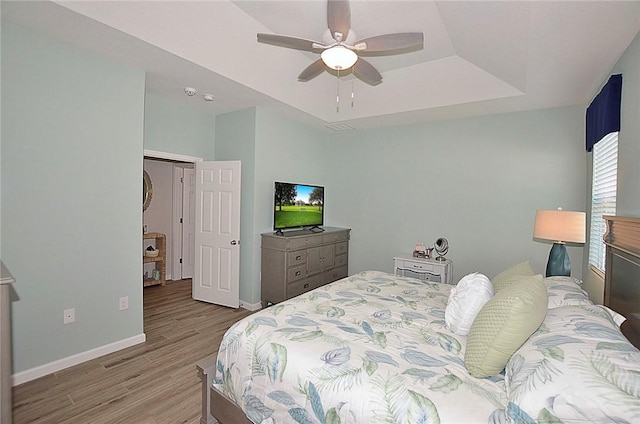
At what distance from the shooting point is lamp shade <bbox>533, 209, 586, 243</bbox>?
2.61 meters

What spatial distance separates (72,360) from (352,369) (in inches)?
101

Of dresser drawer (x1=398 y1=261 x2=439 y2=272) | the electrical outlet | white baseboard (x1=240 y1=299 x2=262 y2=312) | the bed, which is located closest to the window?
the bed

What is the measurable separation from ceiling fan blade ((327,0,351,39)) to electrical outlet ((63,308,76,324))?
3.05m

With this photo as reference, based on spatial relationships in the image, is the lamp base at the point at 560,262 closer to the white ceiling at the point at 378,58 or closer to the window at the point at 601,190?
the window at the point at 601,190

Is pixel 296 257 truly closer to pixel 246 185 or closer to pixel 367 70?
A: pixel 246 185

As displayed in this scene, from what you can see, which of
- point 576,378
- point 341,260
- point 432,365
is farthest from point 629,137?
point 341,260

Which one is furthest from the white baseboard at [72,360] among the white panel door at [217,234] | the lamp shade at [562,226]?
the lamp shade at [562,226]

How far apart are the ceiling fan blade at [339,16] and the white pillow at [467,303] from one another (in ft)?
6.07

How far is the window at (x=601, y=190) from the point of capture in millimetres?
2408

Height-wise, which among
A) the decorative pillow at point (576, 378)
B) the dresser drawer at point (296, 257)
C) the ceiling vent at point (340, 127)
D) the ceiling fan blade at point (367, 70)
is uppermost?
the ceiling vent at point (340, 127)

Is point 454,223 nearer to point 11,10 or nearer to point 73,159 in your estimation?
point 73,159

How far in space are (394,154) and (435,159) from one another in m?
0.61

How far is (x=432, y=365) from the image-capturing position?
4.67ft

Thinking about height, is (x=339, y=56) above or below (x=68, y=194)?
above
